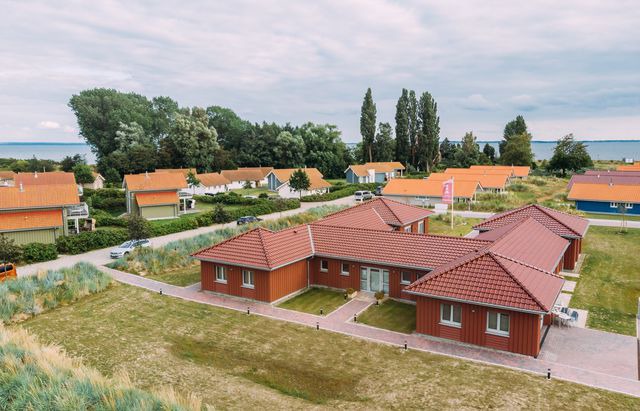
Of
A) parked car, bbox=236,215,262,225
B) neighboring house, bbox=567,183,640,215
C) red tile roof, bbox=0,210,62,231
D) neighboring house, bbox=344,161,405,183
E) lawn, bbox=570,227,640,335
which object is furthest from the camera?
neighboring house, bbox=344,161,405,183

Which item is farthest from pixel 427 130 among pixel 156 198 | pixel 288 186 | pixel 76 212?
pixel 76 212

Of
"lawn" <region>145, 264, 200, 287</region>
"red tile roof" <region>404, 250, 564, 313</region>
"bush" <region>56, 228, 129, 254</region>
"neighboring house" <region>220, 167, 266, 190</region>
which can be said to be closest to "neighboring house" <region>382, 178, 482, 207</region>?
"neighboring house" <region>220, 167, 266, 190</region>

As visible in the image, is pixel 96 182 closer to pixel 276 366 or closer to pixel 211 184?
pixel 211 184

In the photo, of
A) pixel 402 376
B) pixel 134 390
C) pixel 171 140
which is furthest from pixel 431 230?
pixel 171 140

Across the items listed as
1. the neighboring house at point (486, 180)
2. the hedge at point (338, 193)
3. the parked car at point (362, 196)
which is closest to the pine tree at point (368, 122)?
the hedge at point (338, 193)

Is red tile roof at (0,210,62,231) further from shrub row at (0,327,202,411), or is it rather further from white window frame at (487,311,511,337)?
white window frame at (487,311,511,337)

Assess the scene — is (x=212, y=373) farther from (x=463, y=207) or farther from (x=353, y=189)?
(x=353, y=189)
